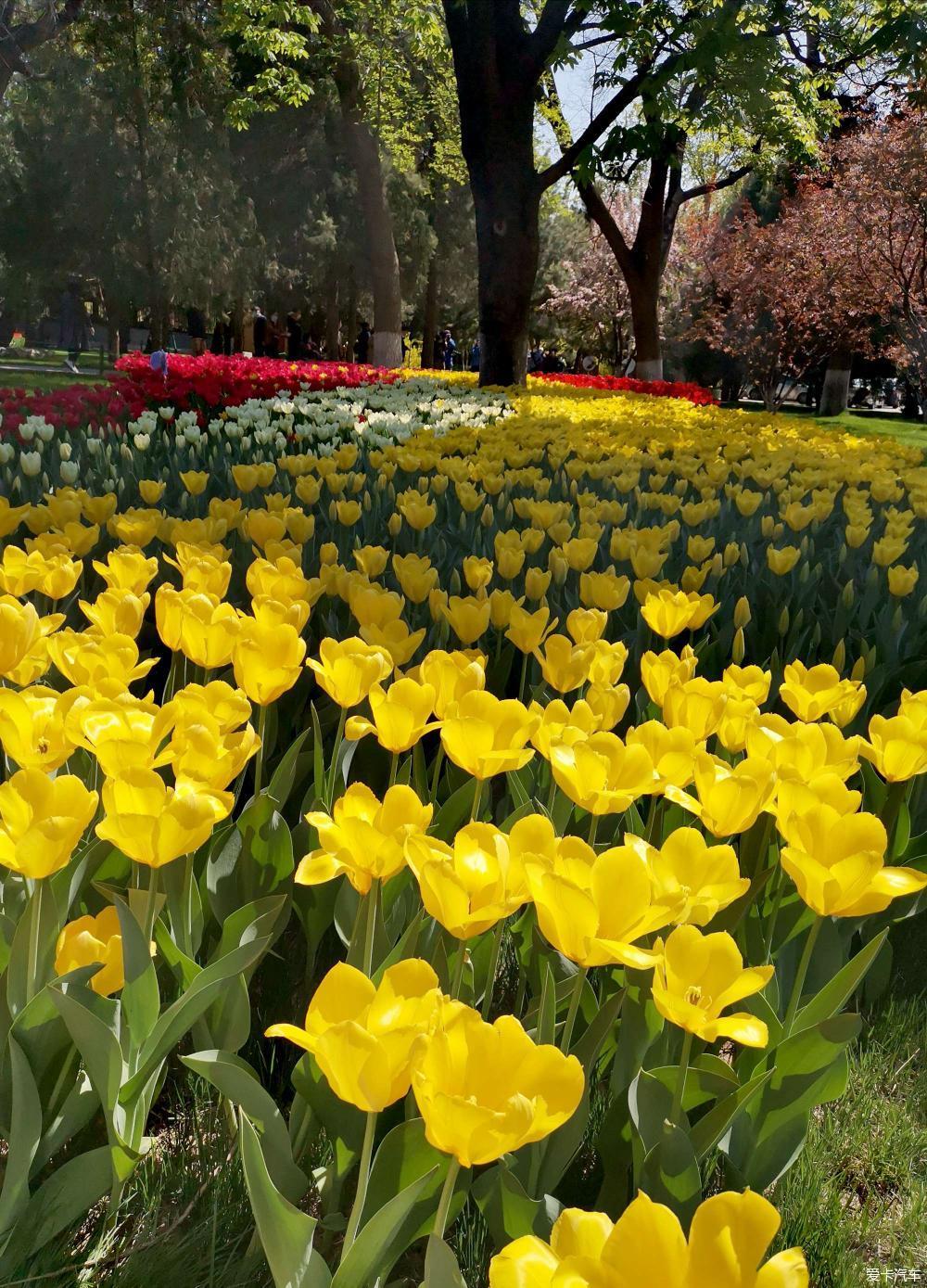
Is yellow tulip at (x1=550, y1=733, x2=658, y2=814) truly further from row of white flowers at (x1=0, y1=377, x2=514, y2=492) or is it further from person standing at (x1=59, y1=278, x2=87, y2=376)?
person standing at (x1=59, y1=278, x2=87, y2=376)

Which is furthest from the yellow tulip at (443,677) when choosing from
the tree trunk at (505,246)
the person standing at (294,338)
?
the person standing at (294,338)

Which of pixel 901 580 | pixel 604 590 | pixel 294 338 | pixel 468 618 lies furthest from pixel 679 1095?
pixel 294 338

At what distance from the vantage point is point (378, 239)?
66.9 ft

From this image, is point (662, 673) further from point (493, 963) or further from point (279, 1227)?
point (279, 1227)

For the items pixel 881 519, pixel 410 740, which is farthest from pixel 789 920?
pixel 881 519

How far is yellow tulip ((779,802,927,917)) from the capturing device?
107 centimetres

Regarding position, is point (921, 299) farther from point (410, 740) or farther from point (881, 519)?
point (410, 740)

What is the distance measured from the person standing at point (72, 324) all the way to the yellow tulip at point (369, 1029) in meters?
27.6

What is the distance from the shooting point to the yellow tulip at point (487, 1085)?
2.43ft

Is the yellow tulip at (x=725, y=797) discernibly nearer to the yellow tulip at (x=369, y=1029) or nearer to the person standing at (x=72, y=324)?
the yellow tulip at (x=369, y=1029)

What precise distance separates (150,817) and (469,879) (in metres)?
0.35

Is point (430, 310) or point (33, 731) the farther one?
point (430, 310)

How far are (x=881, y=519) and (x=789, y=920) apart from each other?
10.1 feet

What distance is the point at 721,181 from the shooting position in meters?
Answer: 21.7
